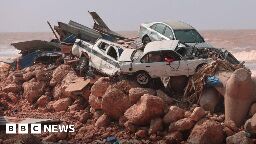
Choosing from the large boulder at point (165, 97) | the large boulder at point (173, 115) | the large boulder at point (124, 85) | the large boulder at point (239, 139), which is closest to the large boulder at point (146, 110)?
the large boulder at point (173, 115)

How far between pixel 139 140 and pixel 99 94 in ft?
8.22

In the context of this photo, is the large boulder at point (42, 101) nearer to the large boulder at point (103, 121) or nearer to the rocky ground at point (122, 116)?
the rocky ground at point (122, 116)

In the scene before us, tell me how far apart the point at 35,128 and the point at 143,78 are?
12.5 feet

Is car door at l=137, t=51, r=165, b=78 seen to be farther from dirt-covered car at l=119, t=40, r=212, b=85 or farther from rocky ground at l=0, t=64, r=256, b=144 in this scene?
rocky ground at l=0, t=64, r=256, b=144

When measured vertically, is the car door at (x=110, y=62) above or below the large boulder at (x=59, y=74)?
above

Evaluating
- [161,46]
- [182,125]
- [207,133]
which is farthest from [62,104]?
[207,133]

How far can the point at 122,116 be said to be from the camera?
13.2 m

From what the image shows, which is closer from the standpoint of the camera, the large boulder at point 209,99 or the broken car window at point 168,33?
the large boulder at point 209,99

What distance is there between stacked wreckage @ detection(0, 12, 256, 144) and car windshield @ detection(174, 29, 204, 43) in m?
0.04

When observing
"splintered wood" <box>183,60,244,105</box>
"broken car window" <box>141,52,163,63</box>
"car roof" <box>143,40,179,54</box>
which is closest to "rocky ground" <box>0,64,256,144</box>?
"splintered wood" <box>183,60,244,105</box>

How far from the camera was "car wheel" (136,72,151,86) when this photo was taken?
14.3 m

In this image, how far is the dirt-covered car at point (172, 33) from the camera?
16.8 meters

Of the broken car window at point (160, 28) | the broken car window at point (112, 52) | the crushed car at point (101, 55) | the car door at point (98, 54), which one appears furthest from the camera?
the broken car window at point (160, 28)

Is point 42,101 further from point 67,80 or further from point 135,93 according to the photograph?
point 135,93
